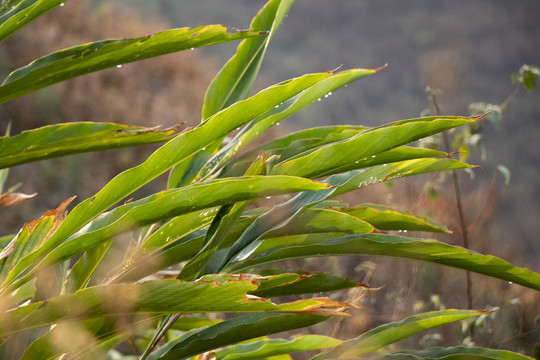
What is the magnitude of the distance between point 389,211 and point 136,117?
352cm

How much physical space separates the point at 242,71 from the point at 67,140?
0.22 m

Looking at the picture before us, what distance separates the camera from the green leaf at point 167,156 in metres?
0.42

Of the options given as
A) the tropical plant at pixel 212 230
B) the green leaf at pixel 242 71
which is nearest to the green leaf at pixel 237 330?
the tropical plant at pixel 212 230

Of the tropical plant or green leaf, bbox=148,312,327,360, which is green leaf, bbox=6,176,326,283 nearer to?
the tropical plant

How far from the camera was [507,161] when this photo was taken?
17.9 feet

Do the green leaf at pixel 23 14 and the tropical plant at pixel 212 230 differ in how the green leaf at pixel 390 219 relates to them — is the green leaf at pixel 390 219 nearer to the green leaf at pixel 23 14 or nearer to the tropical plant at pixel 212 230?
the tropical plant at pixel 212 230

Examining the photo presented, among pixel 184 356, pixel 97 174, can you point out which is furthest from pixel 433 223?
pixel 97 174

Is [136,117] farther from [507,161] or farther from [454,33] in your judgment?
[454,33]

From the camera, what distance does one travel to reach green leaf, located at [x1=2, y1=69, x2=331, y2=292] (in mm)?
424

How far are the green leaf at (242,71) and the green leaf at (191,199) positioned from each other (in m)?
0.23

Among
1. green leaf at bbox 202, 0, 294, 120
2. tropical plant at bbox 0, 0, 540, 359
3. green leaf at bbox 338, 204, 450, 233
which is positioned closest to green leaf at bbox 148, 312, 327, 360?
tropical plant at bbox 0, 0, 540, 359

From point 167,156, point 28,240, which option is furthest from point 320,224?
point 28,240

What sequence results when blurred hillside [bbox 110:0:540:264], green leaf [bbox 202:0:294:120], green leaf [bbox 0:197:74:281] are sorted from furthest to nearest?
blurred hillside [bbox 110:0:540:264] < green leaf [bbox 202:0:294:120] < green leaf [bbox 0:197:74:281]

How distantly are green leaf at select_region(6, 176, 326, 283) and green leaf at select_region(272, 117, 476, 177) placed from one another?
0.05 m
